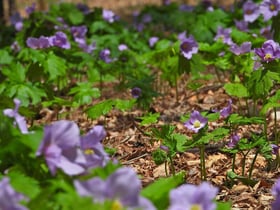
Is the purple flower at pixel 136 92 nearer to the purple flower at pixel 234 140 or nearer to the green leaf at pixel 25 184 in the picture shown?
the purple flower at pixel 234 140

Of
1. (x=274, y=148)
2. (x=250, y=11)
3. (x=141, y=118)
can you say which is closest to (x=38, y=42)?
(x=141, y=118)

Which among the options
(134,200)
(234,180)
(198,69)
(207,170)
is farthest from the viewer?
(198,69)

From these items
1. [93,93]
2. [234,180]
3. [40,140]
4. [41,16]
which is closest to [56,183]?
[40,140]

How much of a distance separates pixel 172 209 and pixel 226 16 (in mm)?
3926

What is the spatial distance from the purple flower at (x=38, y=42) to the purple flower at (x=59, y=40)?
0.34 ft

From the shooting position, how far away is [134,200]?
4.76ft

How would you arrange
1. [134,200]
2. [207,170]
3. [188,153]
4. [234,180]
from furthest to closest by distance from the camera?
[188,153], [207,170], [234,180], [134,200]

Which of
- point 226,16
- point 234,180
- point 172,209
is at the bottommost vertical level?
point 234,180

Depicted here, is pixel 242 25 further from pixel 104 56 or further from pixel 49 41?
pixel 49 41

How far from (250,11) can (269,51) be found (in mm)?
2155

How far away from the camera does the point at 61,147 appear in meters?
1.68

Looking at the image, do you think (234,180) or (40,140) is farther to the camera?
(234,180)

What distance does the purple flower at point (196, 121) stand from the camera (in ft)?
8.49

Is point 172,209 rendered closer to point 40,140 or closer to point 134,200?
point 134,200
